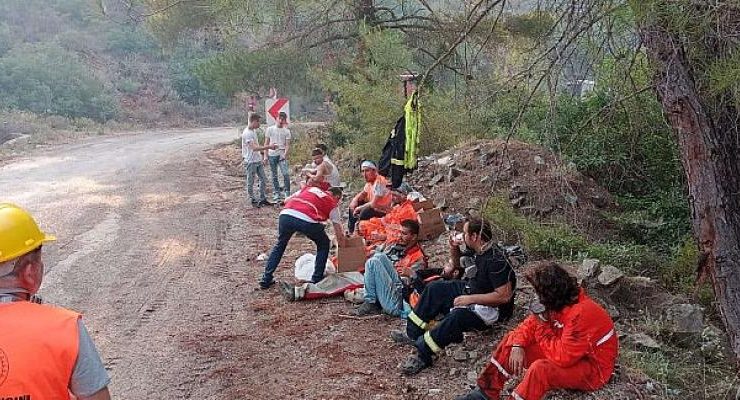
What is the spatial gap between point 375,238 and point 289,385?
367cm

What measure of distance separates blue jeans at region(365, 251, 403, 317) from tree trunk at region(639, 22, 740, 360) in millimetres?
2726

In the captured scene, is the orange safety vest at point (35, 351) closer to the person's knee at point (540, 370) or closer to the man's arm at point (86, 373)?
the man's arm at point (86, 373)

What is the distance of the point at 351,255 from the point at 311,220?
68 cm

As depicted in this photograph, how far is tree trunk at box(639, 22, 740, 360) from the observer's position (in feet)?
16.3

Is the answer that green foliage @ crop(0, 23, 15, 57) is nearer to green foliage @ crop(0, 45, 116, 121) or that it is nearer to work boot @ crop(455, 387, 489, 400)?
green foliage @ crop(0, 45, 116, 121)

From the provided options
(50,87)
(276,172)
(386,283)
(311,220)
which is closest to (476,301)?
(386,283)

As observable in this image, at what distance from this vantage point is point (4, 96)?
3048 cm

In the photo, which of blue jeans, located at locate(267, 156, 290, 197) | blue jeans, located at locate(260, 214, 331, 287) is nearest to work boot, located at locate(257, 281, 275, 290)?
blue jeans, located at locate(260, 214, 331, 287)

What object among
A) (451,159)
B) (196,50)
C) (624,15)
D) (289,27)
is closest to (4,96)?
(196,50)

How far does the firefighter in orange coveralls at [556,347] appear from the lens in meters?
4.49

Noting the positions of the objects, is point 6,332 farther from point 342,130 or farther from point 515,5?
point 342,130

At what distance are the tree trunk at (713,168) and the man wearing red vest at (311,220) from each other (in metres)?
3.54

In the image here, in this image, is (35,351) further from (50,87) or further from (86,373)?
(50,87)

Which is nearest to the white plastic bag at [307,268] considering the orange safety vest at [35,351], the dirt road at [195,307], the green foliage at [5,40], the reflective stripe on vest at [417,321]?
the dirt road at [195,307]
